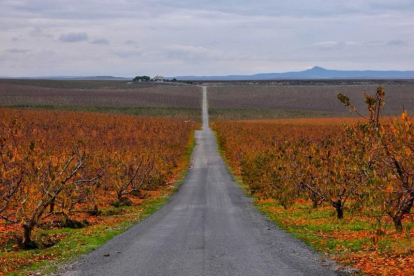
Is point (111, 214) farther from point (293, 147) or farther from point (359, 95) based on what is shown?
point (359, 95)

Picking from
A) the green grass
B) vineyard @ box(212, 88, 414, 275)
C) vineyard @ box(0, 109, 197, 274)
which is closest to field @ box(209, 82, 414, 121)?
the green grass

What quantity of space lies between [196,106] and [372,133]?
12812 centimetres

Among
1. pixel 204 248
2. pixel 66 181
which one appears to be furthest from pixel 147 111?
pixel 204 248

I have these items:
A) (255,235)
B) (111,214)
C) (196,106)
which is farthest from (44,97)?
(255,235)

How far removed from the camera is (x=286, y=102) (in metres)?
160

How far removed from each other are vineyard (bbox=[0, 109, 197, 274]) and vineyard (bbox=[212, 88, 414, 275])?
8061mm

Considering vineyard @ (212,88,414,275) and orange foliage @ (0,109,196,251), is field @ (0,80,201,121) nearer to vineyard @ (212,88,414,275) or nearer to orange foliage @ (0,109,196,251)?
orange foliage @ (0,109,196,251)

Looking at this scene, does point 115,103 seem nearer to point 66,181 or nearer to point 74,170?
point 66,181

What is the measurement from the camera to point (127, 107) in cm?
12800

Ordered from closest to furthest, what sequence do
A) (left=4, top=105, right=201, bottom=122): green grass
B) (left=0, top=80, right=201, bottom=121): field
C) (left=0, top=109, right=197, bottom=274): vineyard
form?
1. (left=0, top=109, right=197, bottom=274): vineyard
2. (left=4, top=105, right=201, bottom=122): green grass
3. (left=0, top=80, right=201, bottom=121): field

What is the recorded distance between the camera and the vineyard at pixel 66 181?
1589 centimetres

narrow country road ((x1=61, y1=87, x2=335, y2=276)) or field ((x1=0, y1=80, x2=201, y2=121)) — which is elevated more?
field ((x1=0, y1=80, x2=201, y2=121))

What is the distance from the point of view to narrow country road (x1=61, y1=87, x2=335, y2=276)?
12562 millimetres

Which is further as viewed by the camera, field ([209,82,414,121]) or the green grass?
field ([209,82,414,121])
